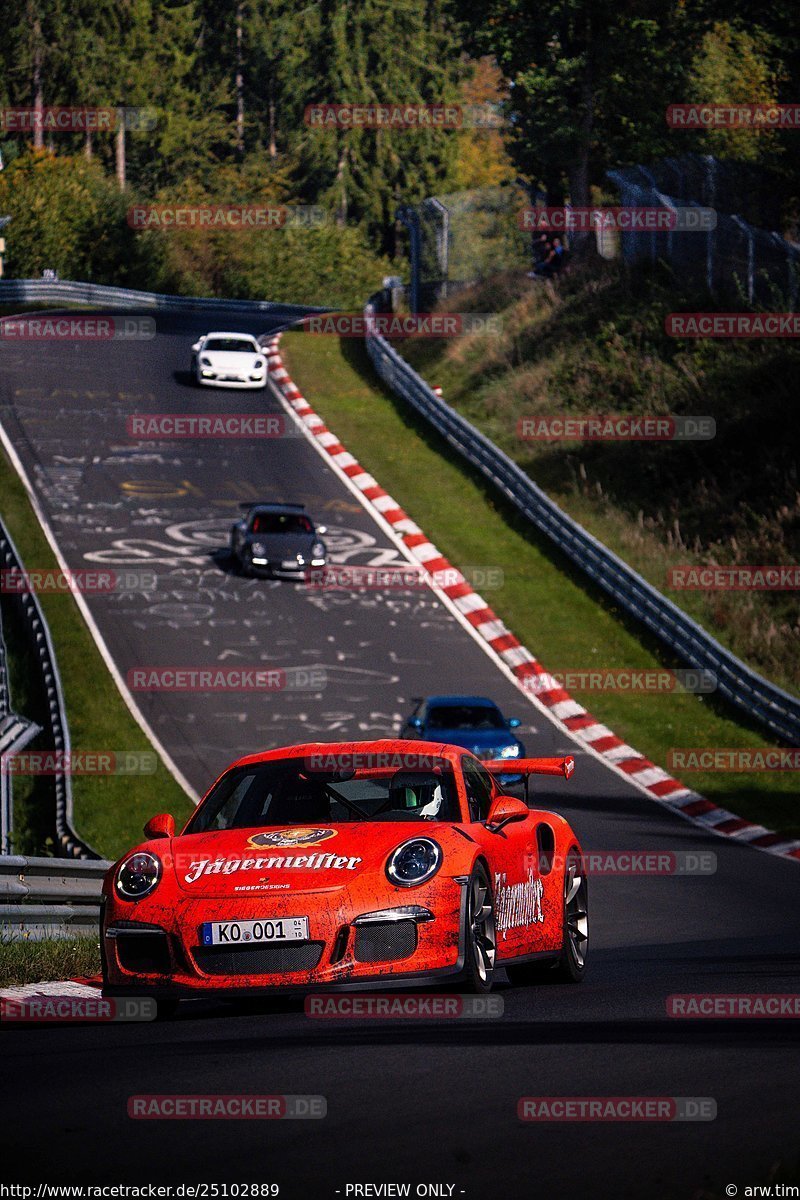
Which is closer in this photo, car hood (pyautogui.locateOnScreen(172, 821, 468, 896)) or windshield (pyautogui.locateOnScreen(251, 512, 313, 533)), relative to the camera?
car hood (pyautogui.locateOnScreen(172, 821, 468, 896))

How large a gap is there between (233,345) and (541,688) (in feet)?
67.2

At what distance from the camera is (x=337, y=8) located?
103562 mm

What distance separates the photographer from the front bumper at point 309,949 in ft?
27.1

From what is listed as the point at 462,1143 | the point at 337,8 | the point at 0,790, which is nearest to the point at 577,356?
the point at 0,790

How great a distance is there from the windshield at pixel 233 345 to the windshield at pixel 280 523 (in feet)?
45.1

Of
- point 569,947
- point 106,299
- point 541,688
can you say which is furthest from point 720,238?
point 569,947

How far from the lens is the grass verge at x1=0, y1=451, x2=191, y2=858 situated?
2194cm

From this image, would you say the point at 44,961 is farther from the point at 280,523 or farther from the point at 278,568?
the point at 280,523

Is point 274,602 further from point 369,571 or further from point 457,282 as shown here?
point 457,282

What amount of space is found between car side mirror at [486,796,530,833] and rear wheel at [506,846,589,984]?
856mm

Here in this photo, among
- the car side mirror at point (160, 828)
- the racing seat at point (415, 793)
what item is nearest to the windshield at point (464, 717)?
the racing seat at point (415, 793)

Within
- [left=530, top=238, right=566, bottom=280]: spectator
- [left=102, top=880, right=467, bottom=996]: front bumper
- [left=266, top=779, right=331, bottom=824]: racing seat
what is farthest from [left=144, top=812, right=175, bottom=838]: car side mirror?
[left=530, top=238, right=566, bottom=280]: spectator

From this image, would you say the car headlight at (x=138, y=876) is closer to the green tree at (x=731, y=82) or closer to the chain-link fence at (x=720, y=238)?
the chain-link fence at (x=720, y=238)

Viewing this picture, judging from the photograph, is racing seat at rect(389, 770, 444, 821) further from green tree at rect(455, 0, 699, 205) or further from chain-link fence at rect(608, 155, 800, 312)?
green tree at rect(455, 0, 699, 205)
